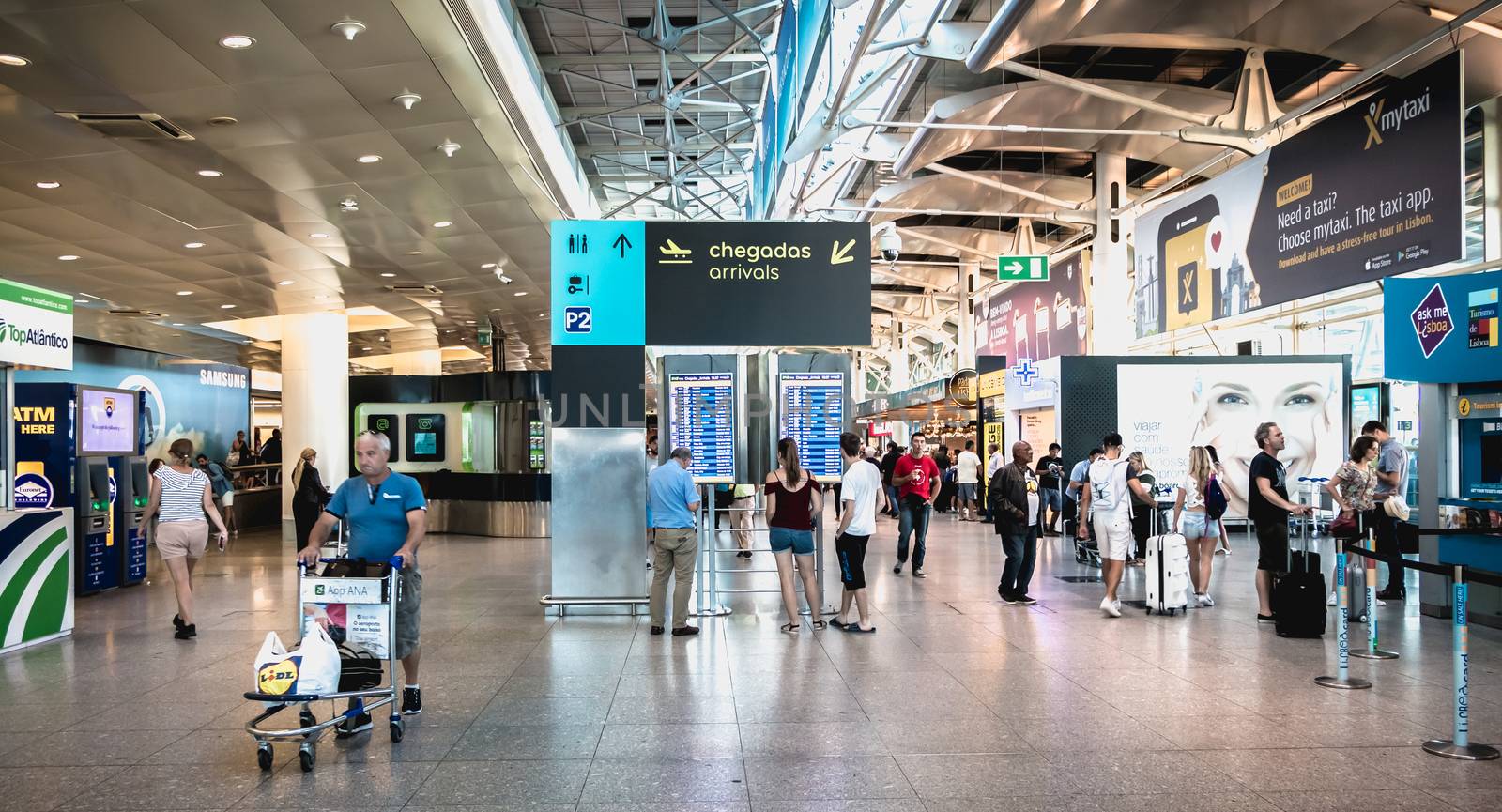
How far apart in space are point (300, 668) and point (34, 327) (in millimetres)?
5682

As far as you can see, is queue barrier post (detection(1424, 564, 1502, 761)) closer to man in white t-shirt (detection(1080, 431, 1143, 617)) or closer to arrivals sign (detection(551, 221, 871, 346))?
man in white t-shirt (detection(1080, 431, 1143, 617))

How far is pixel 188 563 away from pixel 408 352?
24364mm

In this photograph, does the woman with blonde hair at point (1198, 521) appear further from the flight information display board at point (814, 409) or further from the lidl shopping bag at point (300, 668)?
the lidl shopping bag at point (300, 668)

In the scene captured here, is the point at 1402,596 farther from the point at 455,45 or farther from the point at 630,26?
the point at 630,26

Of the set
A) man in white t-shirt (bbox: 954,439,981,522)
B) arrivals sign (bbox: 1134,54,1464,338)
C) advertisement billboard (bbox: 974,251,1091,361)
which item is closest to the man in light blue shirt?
arrivals sign (bbox: 1134,54,1464,338)

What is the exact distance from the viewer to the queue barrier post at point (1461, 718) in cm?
505

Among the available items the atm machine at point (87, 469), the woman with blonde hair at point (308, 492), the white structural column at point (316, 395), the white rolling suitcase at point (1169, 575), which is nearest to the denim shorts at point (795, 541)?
the white rolling suitcase at point (1169, 575)

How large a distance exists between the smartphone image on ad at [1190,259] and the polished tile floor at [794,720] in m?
7.38

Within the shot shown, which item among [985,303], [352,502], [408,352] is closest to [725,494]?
[352,502]

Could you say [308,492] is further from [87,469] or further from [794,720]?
[794,720]

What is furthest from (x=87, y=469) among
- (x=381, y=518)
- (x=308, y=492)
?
(x=381, y=518)

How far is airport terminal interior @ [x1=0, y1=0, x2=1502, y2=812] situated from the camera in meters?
5.31

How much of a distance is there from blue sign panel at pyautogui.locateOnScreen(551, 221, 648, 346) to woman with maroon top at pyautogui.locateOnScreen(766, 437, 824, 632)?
1.87 m

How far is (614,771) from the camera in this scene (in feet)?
16.1
